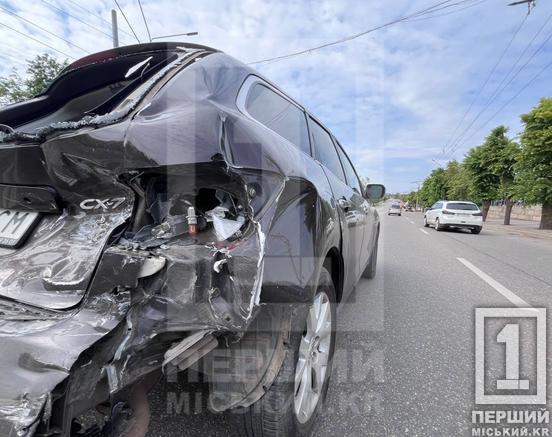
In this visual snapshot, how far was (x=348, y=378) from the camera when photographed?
239cm

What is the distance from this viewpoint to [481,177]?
25.4 meters

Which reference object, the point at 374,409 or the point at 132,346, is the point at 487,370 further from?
the point at 132,346

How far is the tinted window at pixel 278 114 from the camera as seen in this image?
1688 mm

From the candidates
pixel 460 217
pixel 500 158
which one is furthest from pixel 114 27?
pixel 500 158

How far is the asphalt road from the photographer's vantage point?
1.93 meters

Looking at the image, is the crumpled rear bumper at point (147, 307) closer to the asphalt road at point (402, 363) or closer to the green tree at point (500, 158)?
the asphalt road at point (402, 363)

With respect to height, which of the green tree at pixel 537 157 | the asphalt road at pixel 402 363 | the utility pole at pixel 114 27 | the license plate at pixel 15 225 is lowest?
the asphalt road at pixel 402 363

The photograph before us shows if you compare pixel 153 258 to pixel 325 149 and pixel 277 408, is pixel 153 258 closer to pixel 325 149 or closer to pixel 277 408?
pixel 277 408

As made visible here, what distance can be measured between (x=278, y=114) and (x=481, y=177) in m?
27.9

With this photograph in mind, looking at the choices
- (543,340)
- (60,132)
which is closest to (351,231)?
(60,132)

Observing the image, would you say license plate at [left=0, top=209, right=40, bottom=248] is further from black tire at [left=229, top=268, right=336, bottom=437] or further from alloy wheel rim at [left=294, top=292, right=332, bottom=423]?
alloy wheel rim at [left=294, top=292, right=332, bottom=423]

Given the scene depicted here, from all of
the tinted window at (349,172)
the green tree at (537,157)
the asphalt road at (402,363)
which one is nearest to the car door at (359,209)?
the tinted window at (349,172)

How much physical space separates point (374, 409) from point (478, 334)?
172 centimetres

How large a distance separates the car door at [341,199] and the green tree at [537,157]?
1584 centimetres
